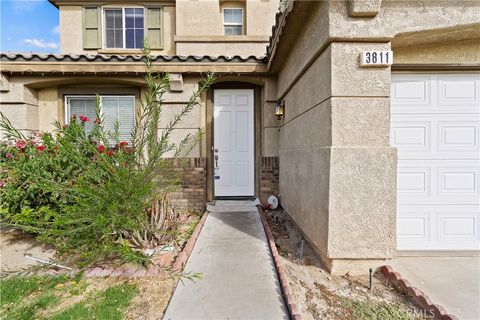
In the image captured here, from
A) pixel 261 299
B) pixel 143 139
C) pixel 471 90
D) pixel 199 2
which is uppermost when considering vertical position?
pixel 199 2

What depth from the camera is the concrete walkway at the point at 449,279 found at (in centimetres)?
237

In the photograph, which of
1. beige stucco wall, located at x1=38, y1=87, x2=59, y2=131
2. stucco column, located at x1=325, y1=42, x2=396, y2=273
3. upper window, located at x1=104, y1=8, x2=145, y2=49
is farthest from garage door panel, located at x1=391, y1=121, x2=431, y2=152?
upper window, located at x1=104, y1=8, x2=145, y2=49

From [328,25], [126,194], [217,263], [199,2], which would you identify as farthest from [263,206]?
[199,2]

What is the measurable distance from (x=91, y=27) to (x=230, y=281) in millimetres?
8378

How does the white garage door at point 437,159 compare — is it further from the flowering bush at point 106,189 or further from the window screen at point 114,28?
the window screen at point 114,28

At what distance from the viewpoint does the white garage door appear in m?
3.22

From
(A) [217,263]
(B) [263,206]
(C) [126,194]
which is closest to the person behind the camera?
(C) [126,194]

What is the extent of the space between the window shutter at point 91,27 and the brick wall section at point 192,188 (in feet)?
17.3

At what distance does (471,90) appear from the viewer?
127 inches

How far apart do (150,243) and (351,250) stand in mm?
2609

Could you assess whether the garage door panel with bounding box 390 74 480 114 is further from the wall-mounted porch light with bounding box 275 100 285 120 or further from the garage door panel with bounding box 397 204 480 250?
the wall-mounted porch light with bounding box 275 100 285 120

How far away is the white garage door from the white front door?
10.8 feet

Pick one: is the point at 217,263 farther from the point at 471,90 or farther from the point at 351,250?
the point at 471,90

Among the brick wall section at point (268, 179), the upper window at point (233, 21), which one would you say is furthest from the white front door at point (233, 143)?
the upper window at point (233, 21)
